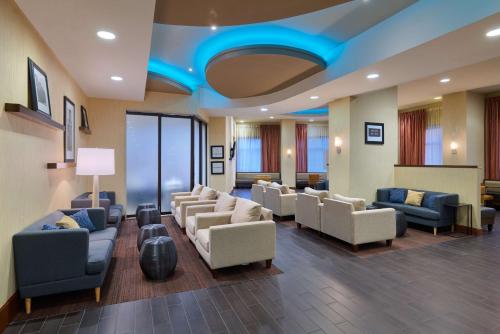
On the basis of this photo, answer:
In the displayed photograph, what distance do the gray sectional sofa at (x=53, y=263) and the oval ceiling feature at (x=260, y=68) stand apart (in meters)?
3.57

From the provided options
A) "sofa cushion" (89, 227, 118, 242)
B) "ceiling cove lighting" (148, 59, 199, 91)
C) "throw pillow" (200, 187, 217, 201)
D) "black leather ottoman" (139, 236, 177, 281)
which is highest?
"ceiling cove lighting" (148, 59, 199, 91)

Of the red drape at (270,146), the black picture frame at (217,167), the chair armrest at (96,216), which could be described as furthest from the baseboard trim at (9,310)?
the red drape at (270,146)

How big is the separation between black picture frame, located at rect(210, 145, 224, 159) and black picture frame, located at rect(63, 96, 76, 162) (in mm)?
4702

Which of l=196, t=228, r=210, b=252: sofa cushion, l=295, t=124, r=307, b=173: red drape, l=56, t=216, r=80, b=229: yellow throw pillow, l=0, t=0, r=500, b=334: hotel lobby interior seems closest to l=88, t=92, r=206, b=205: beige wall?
l=0, t=0, r=500, b=334: hotel lobby interior

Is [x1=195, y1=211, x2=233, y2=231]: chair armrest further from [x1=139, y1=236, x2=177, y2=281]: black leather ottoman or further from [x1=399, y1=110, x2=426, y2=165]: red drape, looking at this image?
[x1=399, y1=110, x2=426, y2=165]: red drape

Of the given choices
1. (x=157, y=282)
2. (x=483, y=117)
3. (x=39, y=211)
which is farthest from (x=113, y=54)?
(x=483, y=117)

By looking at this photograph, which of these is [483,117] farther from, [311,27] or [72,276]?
[72,276]

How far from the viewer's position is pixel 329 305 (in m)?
2.61

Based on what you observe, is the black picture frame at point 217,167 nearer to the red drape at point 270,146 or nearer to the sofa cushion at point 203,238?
the red drape at point 270,146

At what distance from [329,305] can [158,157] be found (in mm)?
5499

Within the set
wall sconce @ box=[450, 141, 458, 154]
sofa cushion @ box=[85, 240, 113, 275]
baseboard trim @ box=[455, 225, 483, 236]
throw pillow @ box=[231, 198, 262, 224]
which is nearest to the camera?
sofa cushion @ box=[85, 240, 113, 275]

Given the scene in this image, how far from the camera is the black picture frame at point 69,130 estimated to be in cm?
419

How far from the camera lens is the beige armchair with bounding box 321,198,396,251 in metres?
4.07

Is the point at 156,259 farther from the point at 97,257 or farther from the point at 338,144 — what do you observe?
the point at 338,144
